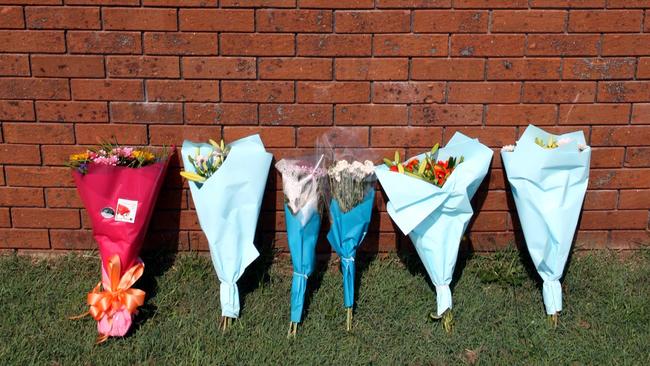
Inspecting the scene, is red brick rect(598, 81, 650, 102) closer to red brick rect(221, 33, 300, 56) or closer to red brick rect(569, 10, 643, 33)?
red brick rect(569, 10, 643, 33)

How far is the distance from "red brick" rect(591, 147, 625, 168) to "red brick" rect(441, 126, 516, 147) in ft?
1.51

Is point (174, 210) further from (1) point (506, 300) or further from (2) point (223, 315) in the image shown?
(1) point (506, 300)

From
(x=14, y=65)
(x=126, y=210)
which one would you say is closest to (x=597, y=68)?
(x=126, y=210)

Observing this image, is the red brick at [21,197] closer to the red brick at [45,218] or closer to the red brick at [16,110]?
the red brick at [45,218]

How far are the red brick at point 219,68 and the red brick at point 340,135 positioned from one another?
404 mm

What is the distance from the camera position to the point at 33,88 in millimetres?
3443

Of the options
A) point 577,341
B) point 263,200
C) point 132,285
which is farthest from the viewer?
point 263,200

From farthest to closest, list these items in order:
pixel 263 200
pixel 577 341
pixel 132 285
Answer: pixel 263 200 < pixel 132 285 < pixel 577 341

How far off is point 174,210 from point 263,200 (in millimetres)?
495

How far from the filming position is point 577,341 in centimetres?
314

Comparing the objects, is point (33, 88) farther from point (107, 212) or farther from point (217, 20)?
point (217, 20)

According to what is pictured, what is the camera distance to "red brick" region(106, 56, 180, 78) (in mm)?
3402

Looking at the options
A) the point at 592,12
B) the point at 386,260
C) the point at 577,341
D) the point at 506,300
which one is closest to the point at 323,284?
the point at 386,260

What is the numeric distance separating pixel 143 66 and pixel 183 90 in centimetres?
23
